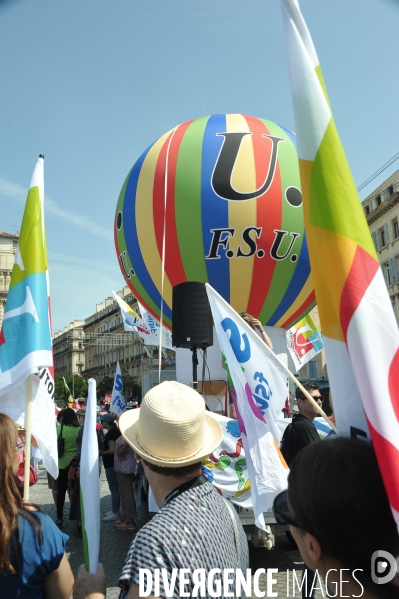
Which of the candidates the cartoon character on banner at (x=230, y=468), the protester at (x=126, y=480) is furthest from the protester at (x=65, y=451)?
the cartoon character on banner at (x=230, y=468)

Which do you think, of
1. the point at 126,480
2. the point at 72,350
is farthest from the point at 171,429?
the point at 72,350

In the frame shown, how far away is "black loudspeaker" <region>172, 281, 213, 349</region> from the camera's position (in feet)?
24.5

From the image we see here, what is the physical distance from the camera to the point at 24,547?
A: 6.62 feet

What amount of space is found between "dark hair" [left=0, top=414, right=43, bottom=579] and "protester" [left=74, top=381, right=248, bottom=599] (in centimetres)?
26

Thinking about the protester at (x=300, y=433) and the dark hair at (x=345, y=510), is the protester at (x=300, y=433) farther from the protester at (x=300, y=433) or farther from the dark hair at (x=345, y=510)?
the dark hair at (x=345, y=510)

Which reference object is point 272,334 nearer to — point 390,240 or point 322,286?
point 322,286

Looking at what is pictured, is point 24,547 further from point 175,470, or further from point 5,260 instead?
point 5,260

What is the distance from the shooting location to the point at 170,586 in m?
1.60

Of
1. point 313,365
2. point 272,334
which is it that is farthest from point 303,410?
point 313,365

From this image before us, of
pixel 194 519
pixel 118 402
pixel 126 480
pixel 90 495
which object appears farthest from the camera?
pixel 118 402

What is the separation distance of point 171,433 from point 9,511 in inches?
27.0

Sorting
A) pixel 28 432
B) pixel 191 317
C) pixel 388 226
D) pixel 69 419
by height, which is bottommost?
pixel 69 419

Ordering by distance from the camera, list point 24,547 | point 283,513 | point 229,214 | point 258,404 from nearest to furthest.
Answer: point 283,513 → point 24,547 → point 258,404 → point 229,214

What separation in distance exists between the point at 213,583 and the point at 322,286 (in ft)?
3.47
